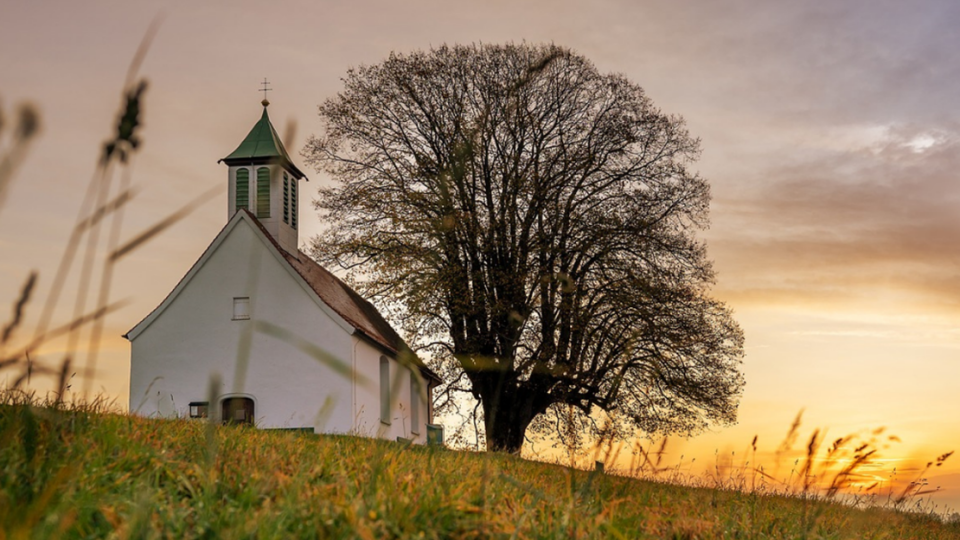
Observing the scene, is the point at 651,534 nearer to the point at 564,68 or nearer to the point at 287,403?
the point at 287,403

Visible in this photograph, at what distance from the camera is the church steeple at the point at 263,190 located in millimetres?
27375

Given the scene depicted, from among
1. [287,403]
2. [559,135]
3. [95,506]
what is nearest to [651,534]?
[95,506]

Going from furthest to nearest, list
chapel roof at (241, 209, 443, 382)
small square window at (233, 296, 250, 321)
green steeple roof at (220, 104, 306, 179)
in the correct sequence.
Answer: green steeple roof at (220, 104, 306, 179) < chapel roof at (241, 209, 443, 382) < small square window at (233, 296, 250, 321)

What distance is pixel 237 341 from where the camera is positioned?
23.9m

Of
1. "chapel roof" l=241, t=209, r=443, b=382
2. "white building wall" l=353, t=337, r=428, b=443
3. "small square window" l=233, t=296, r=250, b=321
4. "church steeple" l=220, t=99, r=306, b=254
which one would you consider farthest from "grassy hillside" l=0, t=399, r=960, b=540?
"church steeple" l=220, t=99, r=306, b=254

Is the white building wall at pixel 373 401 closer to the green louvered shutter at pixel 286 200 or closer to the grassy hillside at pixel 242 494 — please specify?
the green louvered shutter at pixel 286 200

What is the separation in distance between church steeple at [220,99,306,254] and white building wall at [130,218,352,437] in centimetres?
210

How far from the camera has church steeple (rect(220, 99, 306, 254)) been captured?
89.8 ft

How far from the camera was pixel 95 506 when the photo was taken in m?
3.72

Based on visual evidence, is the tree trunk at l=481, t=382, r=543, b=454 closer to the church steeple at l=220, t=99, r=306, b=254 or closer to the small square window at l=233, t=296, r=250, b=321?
the small square window at l=233, t=296, r=250, b=321

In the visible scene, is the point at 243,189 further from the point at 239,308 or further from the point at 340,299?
the point at 239,308

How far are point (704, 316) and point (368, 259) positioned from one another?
386 inches

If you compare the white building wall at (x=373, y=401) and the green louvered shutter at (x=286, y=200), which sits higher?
the green louvered shutter at (x=286, y=200)

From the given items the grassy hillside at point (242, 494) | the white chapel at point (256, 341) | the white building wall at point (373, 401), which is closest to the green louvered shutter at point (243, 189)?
the white chapel at point (256, 341)
